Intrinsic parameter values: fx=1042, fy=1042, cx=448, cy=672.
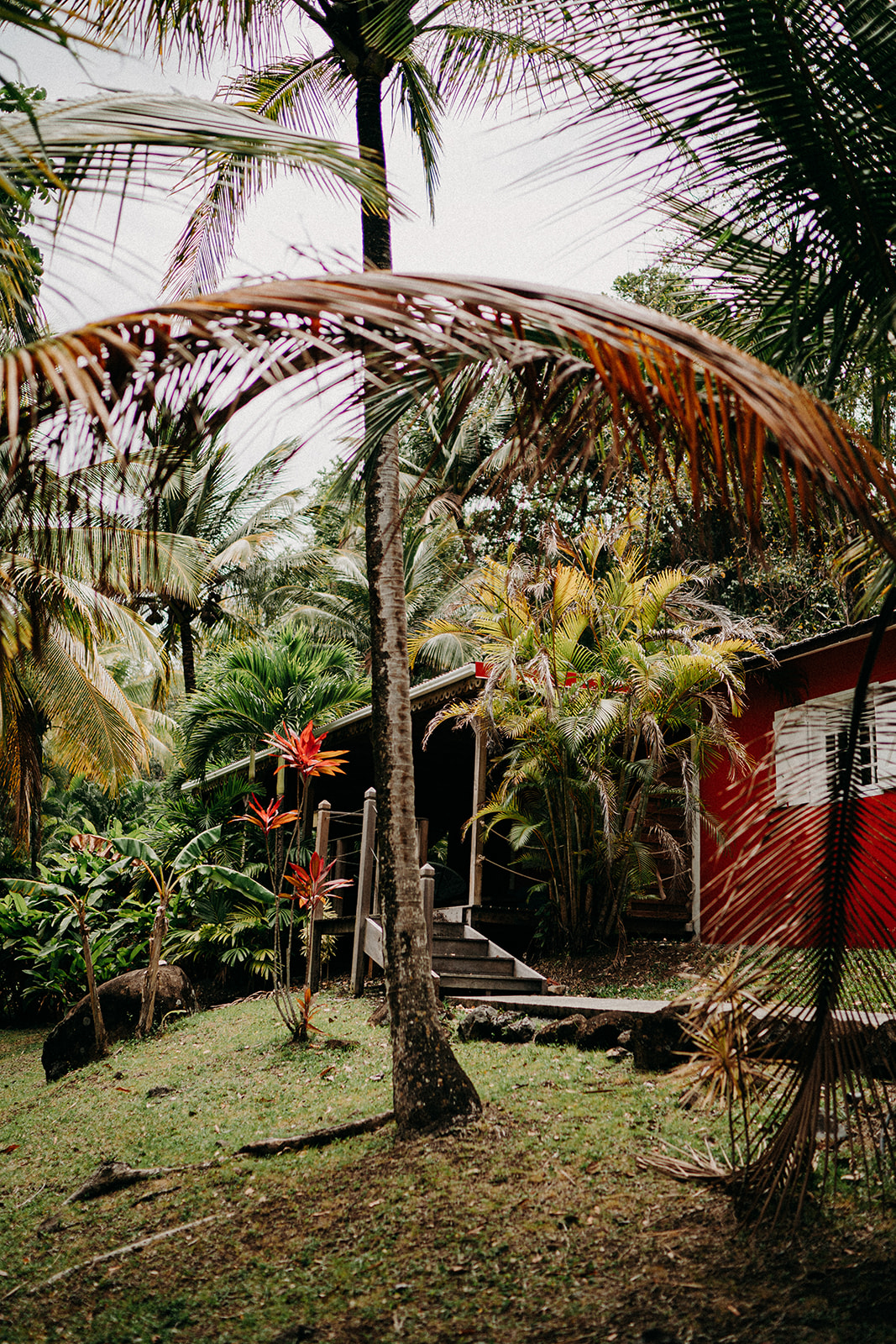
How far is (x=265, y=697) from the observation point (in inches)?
602

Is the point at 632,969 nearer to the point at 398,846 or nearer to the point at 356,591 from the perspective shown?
the point at 398,846

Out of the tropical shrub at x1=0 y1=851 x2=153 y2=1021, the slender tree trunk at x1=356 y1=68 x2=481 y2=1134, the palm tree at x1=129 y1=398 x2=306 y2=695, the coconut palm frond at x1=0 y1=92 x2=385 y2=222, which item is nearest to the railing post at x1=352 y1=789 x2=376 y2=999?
the tropical shrub at x1=0 y1=851 x2=153 y2=1021

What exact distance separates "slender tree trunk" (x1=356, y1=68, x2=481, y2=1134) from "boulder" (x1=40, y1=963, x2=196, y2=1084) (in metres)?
5.74

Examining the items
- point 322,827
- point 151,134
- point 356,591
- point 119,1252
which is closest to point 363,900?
point 322,827

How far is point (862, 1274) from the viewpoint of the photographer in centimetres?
351

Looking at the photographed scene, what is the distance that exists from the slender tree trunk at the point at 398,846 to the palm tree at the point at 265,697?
821 centimetres

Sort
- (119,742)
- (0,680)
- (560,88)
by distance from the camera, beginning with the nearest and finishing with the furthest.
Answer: (560,88) < (0,680) < (119,742)

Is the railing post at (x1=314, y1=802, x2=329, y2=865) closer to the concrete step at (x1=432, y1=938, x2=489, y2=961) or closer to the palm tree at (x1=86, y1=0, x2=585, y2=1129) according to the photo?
the concrete step at (x1=432, y1=938, x2=489, y2=961)

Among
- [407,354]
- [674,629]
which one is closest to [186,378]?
[407,354]

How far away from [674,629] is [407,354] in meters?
8.83

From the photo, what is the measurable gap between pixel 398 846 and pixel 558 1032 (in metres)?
2.55

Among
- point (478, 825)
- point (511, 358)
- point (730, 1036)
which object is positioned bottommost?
point (730, 1036)

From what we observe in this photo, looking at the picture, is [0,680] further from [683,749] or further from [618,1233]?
[683,749]

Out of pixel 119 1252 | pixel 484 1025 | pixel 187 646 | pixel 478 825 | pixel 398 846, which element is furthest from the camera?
pixel 187 646
